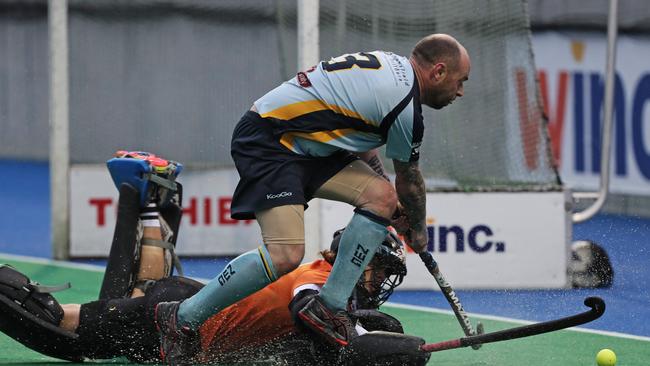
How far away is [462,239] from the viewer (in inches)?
281

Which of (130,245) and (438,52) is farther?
(130,245)

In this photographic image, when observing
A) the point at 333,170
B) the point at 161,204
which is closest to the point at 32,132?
the point at 161,204

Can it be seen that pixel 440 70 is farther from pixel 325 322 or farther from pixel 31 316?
pixel 31 316

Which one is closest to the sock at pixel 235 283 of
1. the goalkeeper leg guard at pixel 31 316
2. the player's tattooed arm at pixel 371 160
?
the goalkeeper leg guard at pixel 31 316

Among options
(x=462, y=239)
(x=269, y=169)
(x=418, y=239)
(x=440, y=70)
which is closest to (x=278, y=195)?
(x=269, y=169)

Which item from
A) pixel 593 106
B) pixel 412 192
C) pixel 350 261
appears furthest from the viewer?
pixel 593 106

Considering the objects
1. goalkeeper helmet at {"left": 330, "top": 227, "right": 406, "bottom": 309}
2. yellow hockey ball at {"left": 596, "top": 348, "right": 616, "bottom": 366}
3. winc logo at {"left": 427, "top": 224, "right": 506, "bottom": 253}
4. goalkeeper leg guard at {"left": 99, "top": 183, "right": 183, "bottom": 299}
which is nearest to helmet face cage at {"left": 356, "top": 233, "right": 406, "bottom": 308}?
goalkeeper helmet at {"left": 330, "top": 227, "right": 406, "bottom": 309}

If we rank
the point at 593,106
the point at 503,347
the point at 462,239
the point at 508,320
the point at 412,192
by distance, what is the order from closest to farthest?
the point at 412,192
the point at 503,347
the point at 508,320
the point at 462,239
the point at 593,106

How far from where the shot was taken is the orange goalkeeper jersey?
15.6ft

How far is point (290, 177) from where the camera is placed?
15.2ft

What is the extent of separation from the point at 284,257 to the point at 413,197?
1.63 feet

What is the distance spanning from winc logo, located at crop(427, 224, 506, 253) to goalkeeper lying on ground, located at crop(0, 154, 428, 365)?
7.25 ft

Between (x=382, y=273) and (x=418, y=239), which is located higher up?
(x=418, y=239)

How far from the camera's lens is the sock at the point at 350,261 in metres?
4.55
